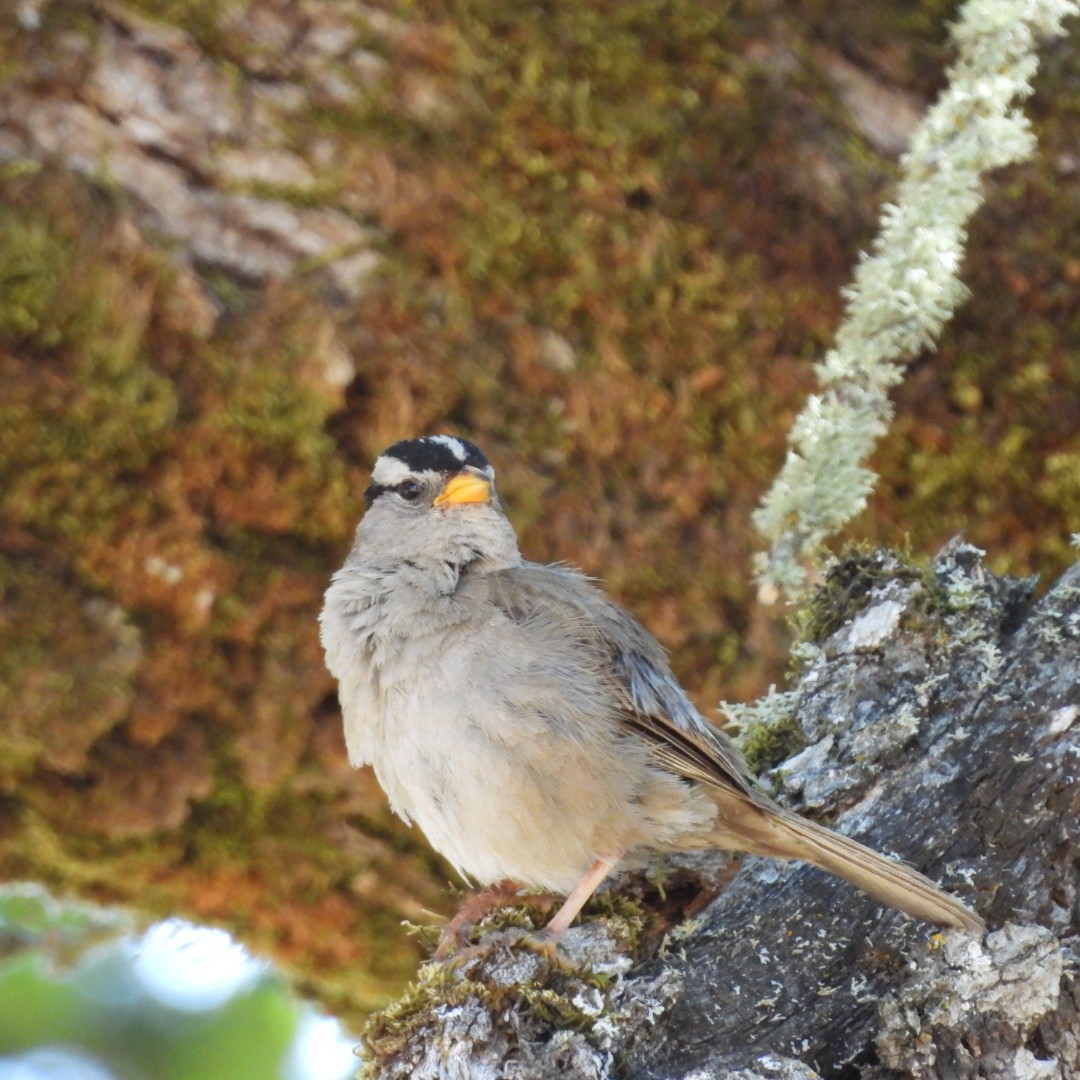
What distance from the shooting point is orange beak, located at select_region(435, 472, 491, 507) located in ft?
11.6

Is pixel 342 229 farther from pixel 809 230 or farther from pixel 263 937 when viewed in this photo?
pixel 263 937

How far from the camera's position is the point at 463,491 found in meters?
3.54

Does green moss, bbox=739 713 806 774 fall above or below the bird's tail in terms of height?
above

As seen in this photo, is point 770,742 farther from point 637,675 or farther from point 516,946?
point 516,946

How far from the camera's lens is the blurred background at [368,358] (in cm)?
370

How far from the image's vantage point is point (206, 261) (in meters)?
3.86

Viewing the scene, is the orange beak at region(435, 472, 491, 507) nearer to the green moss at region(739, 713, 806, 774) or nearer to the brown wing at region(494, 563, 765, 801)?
the brown wing at region(494, 563, 765, 801)

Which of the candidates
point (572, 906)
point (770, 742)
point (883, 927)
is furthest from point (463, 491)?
point (883, 927)

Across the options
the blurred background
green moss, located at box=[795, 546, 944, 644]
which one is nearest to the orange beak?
the blurred background

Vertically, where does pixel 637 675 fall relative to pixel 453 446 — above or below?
below

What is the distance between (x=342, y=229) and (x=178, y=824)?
72.1 inches

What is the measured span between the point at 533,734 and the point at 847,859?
0.74 m

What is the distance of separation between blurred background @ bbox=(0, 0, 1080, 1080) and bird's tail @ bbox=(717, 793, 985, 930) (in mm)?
1086

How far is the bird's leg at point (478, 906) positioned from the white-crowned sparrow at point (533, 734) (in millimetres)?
105
